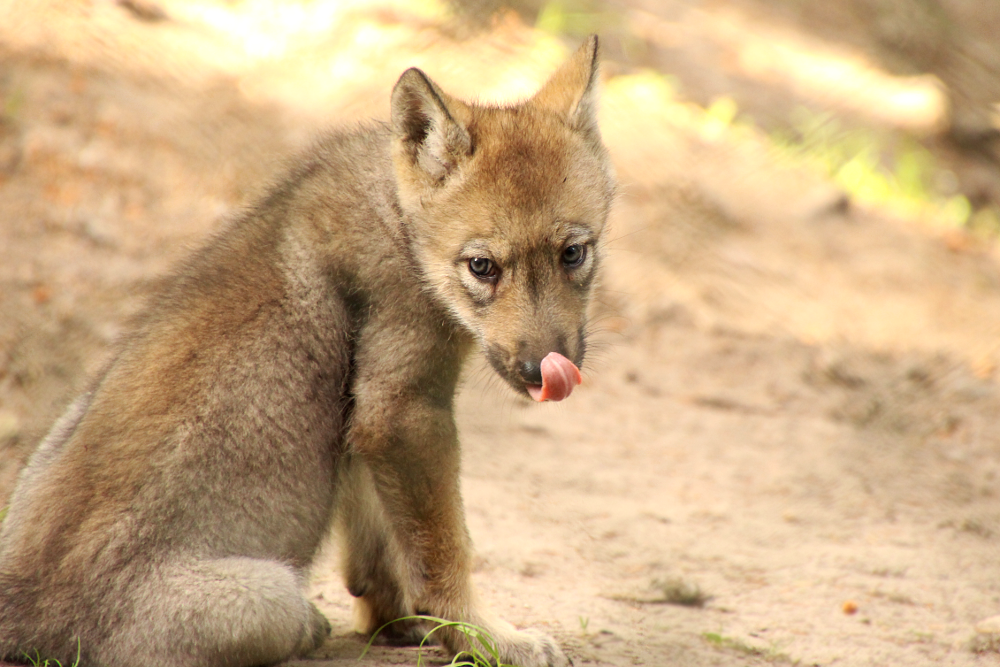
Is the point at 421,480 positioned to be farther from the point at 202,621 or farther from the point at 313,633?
the point at 202,621

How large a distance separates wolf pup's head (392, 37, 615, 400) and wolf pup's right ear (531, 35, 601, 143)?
179 mm

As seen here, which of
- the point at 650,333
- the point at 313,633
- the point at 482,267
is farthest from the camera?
the point at 650,333

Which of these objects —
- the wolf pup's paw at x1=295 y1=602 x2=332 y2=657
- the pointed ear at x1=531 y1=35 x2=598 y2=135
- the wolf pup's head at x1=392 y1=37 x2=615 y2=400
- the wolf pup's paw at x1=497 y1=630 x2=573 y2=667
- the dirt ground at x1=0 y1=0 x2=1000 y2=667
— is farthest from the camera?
the dirt ground at x1=0 y1=0 x2=1000 y2=667

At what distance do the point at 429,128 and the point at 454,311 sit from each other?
0.71 meters

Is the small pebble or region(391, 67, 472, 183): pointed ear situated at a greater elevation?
region(391, 67, 472, 183): pointed ear

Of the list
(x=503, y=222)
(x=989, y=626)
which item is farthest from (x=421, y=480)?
(x=989, y=626)

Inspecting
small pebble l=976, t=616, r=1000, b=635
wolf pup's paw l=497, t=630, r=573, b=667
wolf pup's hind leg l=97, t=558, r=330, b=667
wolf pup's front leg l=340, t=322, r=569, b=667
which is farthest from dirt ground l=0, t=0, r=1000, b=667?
wolf pup's hind leg l=97, t=558, r=330, b=667

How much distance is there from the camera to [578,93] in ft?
13.1

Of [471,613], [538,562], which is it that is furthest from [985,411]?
[471,613]

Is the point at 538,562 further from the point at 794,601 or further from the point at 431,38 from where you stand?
the point at 431,38

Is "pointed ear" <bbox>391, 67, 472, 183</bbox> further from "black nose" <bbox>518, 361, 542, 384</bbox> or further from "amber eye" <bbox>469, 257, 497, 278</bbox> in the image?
"black nose" <bbox>518, 361, 542, 384</bbox>

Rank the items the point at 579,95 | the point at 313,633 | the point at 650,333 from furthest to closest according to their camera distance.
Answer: the point at 650,333 → the point at 579,95 → the point at 313,633

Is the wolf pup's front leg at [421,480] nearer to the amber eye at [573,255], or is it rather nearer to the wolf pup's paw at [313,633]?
the wolf pup's paw at [313,633]

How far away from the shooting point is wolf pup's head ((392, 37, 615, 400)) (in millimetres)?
3457
